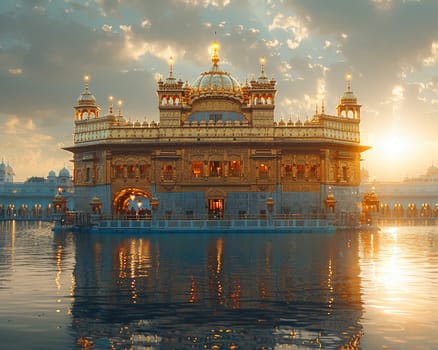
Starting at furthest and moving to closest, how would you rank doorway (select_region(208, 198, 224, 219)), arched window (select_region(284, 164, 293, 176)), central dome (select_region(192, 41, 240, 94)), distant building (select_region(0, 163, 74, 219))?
distant building (select_region(0, 163, 74, 219)) < central dome (select_region(192, 41, 240, 94)) < arched window (select_region(284, 164, 293, 176)) < doorway (select_region(208, 198, 224, 219))

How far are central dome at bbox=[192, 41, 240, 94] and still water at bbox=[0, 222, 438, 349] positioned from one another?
39034mm

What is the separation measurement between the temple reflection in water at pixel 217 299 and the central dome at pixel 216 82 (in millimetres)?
38592

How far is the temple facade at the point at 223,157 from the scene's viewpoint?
67.4 metres

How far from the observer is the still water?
14703mm

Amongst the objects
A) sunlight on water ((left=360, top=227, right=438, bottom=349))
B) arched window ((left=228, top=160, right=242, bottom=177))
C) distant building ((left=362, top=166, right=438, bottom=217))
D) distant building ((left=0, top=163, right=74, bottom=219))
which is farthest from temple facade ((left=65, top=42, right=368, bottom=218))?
distant building ((left=0, top=163, right=74, bottom=219))

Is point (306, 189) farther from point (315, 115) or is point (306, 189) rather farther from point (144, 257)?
point (144, 257)

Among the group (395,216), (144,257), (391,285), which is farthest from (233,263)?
(395,216)

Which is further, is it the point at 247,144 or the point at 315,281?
the point at 247,144

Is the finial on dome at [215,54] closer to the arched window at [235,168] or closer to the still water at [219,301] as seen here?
the arched window at [235,168]

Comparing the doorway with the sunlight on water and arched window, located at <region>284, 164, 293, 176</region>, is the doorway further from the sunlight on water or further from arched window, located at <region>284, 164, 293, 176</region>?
the sunlight on water

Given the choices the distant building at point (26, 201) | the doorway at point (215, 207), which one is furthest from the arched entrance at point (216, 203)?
the distant building at point (26, 201)

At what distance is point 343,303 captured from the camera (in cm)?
1914

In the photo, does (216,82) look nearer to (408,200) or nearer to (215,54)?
(215,54)

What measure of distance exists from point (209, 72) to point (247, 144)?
451 inches
